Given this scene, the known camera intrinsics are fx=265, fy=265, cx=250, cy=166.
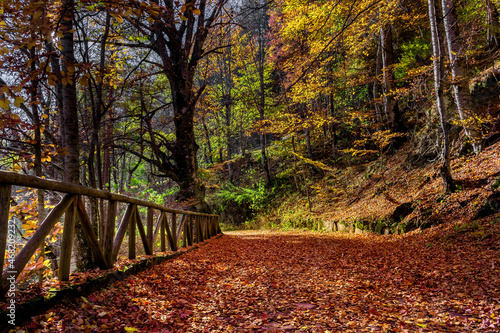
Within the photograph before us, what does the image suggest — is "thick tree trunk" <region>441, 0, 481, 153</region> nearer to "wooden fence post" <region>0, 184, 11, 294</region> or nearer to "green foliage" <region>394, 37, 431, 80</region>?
"green foliage" <region>394, 37, 431, 80</region>

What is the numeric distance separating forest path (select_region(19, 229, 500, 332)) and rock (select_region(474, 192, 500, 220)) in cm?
106

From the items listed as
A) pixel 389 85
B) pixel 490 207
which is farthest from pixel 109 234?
pixel 389 85

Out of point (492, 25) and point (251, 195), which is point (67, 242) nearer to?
point (492, 25)

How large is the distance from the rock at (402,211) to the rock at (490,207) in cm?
231

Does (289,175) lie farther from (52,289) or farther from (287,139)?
(52,289)

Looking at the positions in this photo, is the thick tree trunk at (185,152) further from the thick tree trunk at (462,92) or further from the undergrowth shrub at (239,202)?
the undergrowth shrub at (239,202)

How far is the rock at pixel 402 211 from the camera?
830 cm

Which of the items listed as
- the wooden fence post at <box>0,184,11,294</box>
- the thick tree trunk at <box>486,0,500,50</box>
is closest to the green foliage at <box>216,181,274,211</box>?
the thick tree trunk at <box>486,0,500,50</box>

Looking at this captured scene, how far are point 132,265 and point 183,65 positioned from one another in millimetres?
7384

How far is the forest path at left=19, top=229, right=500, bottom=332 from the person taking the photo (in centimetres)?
244

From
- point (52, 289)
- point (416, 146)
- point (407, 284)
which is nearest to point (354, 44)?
point (416, 146)

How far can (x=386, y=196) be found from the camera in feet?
33.7

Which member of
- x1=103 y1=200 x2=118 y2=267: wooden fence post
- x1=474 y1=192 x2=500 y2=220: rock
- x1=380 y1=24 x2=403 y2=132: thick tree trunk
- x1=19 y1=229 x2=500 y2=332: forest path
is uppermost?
x1=380 y1=24 x2=403 y2=132: thick tree trunk

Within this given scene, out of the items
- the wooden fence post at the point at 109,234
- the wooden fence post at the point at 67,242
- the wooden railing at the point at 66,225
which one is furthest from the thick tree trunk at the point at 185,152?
the wooden fence post at the point at 67,242
